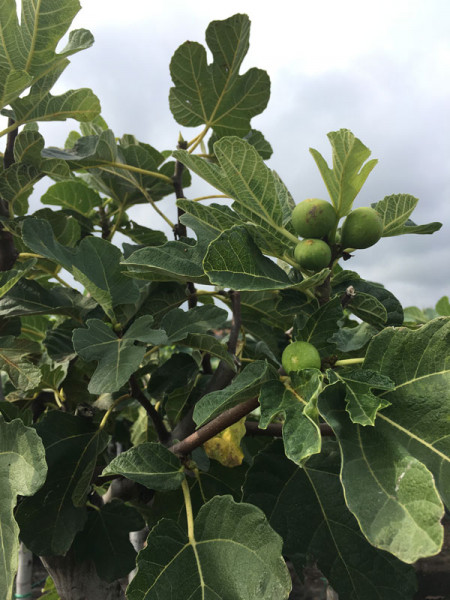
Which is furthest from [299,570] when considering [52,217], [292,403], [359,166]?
[52,217]

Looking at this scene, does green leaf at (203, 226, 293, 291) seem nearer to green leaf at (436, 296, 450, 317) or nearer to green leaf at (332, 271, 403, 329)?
green leaf at (332, 271, 403, 329)

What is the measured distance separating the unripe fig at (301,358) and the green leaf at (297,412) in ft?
0.06

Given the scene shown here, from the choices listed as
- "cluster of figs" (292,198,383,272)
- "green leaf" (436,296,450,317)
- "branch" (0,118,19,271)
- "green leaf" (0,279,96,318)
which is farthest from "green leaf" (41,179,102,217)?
"green leaf" (436,296,450,317)

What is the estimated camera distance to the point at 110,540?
110 cm

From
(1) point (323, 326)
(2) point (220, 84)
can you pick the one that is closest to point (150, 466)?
(1) point (323, 326)

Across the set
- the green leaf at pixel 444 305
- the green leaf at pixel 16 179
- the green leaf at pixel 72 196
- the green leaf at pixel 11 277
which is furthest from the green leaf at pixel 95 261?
the green leaf at pixel 444 305

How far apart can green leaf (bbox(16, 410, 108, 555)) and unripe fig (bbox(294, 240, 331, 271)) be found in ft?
1.90

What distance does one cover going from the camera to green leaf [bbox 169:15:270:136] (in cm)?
114

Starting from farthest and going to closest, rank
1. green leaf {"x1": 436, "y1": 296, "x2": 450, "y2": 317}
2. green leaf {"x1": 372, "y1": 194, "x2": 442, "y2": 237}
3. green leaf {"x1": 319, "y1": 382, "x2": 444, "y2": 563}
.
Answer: green leaf {"x1": 436, "y1": 296, "x2": 450, "y2": 317}
green leaf {"x1": 372, "y1": 194, "x2": 442, "y2": 237}
green leaf {"x1": 319, "y1": 382, "x2": 444, "y2": 563}

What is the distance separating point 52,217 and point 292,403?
86cm

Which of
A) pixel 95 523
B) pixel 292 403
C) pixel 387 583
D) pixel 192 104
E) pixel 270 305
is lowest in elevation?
pixel 95 523

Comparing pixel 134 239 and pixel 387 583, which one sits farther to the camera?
pixel 134 239

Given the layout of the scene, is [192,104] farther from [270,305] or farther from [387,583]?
[387,583]

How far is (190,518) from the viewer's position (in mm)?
814
